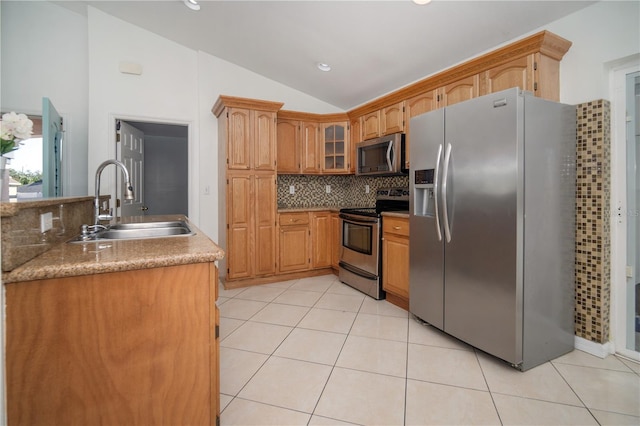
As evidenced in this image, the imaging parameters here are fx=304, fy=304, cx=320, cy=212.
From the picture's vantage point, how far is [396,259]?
3.03 m

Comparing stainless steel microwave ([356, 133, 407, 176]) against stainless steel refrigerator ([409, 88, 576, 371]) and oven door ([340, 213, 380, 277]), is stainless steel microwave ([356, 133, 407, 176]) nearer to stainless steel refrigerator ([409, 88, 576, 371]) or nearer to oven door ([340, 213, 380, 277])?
oven door ([340, 213, 380, 277])

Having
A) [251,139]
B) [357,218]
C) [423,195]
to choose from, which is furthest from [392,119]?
[251,139]

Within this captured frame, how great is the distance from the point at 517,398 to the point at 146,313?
1903mm

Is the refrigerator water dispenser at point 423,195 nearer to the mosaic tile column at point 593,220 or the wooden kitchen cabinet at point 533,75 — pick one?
the wooden kitchen cabinet at point 533,75

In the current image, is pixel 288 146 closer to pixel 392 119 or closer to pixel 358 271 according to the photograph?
pixel 392 119

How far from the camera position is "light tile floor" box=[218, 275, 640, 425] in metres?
1.53

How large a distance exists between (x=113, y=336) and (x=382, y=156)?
10.3 ft

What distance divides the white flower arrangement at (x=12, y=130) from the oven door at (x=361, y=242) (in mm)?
2730

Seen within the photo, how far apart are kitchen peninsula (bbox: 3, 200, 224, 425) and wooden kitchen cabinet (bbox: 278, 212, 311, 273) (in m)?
2.68

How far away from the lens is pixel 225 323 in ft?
8.64

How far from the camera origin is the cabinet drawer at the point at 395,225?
288cm

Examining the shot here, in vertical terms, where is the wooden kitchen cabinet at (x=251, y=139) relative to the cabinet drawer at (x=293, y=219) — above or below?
above

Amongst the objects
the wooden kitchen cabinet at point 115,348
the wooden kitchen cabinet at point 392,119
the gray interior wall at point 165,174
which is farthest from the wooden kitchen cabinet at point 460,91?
the gray interior wall at point 165,174

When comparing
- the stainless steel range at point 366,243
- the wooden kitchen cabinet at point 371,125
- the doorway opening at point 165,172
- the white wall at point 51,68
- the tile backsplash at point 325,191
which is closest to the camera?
the stainless steel range at point 366,243
